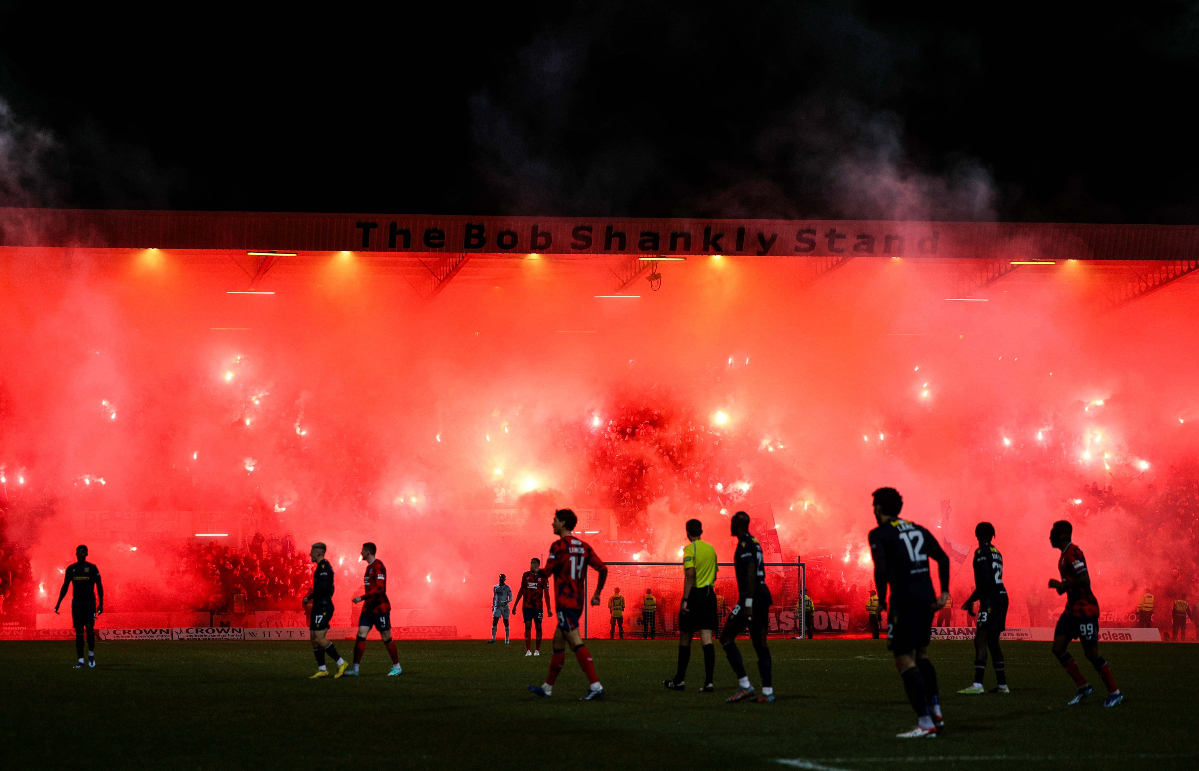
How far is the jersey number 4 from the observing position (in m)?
8.38

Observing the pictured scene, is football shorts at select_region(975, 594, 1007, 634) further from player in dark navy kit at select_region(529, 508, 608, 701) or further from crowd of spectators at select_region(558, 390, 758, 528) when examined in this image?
crowd of spectators at select_region(558, 390, 758, 528)

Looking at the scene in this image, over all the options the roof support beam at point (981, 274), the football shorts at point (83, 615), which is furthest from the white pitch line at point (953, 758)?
the roof support beam at point (981, 274)

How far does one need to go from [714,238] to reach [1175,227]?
12.5 metres

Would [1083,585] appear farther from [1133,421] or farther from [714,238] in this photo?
[1133,421]

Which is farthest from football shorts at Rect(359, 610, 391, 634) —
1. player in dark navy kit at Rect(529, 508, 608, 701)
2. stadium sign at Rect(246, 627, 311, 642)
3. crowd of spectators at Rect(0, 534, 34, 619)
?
crowd of spectators at Rect(0, 534, 34, 619)

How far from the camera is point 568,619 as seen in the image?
11.2 meters

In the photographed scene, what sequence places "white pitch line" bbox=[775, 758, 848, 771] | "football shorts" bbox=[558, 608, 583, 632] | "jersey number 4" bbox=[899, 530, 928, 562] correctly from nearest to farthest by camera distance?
"white pitch line" bbox=[775, 758, 848, 771]
"jersey number 4" bbox=[899, 530, 928, 562]
"football shorts" bbox=[558, 608, 583, 632]

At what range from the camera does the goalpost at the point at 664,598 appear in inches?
1289

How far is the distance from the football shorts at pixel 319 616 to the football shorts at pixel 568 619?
4.28m

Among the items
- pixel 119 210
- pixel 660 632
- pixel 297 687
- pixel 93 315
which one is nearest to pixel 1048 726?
pixel 297 687

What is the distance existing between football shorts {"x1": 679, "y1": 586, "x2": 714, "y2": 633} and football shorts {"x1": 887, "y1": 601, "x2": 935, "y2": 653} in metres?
4.16

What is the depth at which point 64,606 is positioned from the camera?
116 feet

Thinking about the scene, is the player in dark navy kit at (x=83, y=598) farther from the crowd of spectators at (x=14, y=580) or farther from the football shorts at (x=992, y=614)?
the crowd of spectators at (x=14, y=580)

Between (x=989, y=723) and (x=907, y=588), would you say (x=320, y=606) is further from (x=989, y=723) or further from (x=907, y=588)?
(x=907, y=588)
